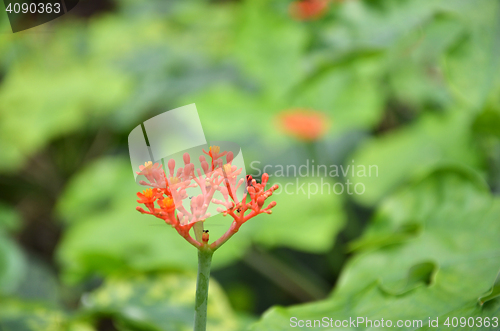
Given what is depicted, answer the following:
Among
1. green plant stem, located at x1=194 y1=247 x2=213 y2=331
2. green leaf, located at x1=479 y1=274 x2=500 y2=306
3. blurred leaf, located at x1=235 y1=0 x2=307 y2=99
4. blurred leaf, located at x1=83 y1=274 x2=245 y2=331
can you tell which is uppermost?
blurred leaf, located at x1=235 y1=0 x2=307 y2=99

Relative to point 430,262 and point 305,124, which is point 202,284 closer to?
point 430,262

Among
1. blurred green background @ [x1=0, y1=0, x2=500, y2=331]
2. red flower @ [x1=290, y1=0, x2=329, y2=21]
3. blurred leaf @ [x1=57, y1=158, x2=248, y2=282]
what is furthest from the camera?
red flower @ [x1=290, y1=0, x2=329, y2=21]

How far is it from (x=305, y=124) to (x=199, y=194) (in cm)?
57

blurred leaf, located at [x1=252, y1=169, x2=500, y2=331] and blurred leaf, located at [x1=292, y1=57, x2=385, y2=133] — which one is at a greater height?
blurred leaf, located at [x1=292, y1=57, x2=385, y2=133]

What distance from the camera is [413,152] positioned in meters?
0.75

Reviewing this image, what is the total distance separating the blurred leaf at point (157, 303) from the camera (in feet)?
1.33

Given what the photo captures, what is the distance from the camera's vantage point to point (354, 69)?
0.75 meters

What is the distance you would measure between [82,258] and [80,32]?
4.15 ft

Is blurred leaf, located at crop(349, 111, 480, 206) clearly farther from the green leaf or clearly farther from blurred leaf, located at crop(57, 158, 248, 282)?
the green leaf

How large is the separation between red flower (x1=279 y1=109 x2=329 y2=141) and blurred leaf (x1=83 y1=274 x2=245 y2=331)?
379 mm

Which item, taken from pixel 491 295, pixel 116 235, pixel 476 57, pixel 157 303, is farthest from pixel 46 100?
pixel 491 295

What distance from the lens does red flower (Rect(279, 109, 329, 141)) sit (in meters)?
0.76
